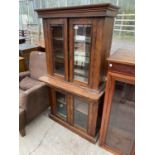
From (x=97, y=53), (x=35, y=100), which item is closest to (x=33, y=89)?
(x=35, y=100)

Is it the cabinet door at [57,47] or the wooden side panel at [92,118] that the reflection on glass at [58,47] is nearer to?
the cabinet door at [57,47]

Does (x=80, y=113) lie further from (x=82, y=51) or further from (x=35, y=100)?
(x=82, y=51)

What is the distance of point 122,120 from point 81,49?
37.4 inches

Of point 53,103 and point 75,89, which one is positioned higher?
point 75,89

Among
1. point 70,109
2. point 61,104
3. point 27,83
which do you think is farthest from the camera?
point 27,83

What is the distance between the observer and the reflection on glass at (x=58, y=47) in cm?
161

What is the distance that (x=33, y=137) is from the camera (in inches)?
73.0

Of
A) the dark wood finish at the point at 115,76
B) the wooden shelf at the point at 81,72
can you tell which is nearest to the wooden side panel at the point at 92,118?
the dark wood finish at the point at 115,76

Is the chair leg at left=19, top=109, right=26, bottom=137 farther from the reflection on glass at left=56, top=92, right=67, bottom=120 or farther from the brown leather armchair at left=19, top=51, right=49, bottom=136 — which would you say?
the reflection on glass at left=56, top=92, right=67, bottom=120

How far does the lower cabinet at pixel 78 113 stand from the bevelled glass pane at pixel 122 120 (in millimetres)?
191

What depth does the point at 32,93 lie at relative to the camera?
1816 mm

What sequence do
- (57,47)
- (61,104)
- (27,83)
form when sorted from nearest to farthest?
(57,47), (61,104), (27,83)
